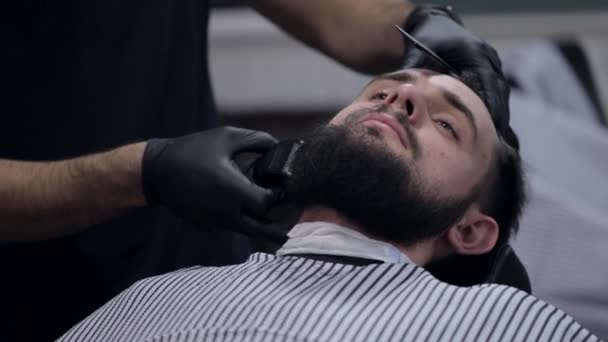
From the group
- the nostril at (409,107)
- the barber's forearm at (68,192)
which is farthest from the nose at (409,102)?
the barber's forearm at (68,192)

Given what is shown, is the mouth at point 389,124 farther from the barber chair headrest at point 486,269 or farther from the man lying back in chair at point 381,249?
the barber chair headrest at point 486,269

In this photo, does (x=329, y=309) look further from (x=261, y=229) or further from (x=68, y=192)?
(x=68, y=192)

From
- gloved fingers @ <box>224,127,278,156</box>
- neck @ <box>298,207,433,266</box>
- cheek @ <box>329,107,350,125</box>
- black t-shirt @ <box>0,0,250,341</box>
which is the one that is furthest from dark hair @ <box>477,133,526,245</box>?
black t-shirt @ <box>0,0,250,341</box>

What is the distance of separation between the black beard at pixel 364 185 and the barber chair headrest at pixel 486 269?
0.43ft

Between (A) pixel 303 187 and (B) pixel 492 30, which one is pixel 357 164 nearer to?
(A) pixel 303 187

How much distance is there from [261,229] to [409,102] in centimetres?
31

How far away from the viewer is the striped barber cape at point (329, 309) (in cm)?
144

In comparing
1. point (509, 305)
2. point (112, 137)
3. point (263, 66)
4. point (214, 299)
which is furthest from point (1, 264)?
point (263, 66)

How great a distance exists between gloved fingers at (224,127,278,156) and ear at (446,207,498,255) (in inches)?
12.7

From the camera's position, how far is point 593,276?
3.00 metres

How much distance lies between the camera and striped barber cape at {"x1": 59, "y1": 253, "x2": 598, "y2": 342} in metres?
1.44

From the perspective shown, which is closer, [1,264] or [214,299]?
[214,299]

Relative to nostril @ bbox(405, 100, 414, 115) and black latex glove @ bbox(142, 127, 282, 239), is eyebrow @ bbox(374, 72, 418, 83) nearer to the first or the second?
nostril @ bbox(405, 100, 414, 115)

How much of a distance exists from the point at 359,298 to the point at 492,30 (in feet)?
8.68
